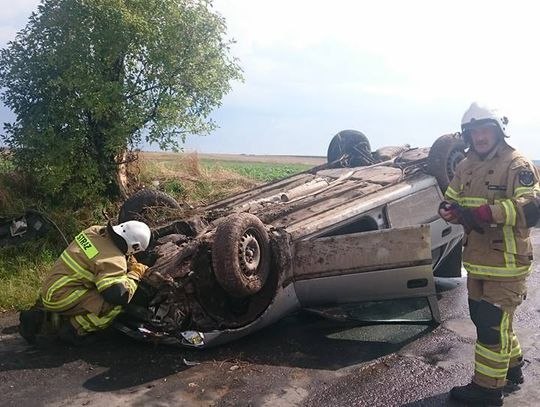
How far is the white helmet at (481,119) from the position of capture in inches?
145

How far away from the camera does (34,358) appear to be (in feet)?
14.2

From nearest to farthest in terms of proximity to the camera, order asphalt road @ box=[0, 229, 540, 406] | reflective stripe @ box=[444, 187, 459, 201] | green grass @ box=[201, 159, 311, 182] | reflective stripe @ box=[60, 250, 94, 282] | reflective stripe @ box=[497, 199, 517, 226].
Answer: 1. reflective stripe @ box=[497, 199, 517, 226]
2. asphalt road @ box=[0, 229, 540, 406]
3. reflective stripe @ box=[444, 187, 459, 201]
4. reflective stripe @ box=[60, 250, 94, 282]
5. green grass @ box=[201, 159, 311, 182]

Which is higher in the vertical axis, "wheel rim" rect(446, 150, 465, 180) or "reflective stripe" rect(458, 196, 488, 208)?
"wheel rim" rect(446, 150, 465, 180)

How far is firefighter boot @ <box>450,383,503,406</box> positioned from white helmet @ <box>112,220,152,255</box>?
2.66m

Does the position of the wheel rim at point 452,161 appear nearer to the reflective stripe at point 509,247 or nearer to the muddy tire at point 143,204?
the reflective stripe at point 509,247

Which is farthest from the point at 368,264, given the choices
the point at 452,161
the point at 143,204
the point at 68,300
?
the point at 143,204

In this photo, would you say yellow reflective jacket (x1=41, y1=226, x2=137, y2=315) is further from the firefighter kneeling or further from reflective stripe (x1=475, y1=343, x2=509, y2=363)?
reflective stripe (x1=475, y1=343, x2=509, y2=363)

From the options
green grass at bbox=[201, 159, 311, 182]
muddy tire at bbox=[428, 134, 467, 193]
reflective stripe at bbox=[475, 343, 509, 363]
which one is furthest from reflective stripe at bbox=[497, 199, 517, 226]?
green grass at bbox=[201, 159, 311, 182]

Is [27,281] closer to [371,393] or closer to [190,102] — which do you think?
[190,102]

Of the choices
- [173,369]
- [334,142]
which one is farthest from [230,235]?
[334,142]

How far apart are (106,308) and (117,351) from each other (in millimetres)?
365

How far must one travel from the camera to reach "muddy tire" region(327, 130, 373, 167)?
7.51 m

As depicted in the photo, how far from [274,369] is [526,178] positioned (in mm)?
2200

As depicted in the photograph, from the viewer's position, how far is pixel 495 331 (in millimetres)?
3562
